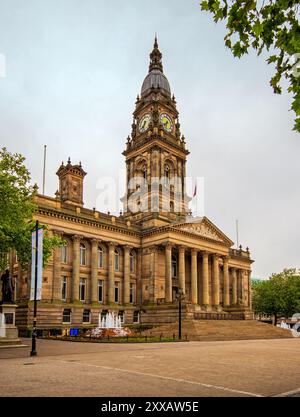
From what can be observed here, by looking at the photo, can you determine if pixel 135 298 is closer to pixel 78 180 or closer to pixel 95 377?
pixel 78 180

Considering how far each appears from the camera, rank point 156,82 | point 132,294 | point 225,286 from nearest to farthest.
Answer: point 132,294 < point 225,286 < point 156,82

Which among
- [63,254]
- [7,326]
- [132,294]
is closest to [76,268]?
[63,254]

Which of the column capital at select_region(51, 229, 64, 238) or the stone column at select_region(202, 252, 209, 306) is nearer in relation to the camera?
the column capital at select_region(51, 229, 64, 238)

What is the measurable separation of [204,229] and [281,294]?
26.3 metres

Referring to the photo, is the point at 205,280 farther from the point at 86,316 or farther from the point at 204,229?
the point at 86,316

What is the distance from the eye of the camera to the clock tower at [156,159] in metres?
66.0

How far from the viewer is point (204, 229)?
62.8 metres

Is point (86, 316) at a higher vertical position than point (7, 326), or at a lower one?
lower

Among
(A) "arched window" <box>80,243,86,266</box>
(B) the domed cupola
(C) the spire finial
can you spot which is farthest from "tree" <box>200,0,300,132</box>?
(C) the spire finial

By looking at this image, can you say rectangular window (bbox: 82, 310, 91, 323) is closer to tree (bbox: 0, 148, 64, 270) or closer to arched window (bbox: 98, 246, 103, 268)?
arched window (bbox: 98, 246, 103, 268)

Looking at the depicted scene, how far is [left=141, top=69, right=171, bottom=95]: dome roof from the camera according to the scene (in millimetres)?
74500

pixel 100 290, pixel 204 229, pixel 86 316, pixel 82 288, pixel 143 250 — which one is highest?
pixel 204 229

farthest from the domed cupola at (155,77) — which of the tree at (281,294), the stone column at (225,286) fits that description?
the tree at (281,294)
